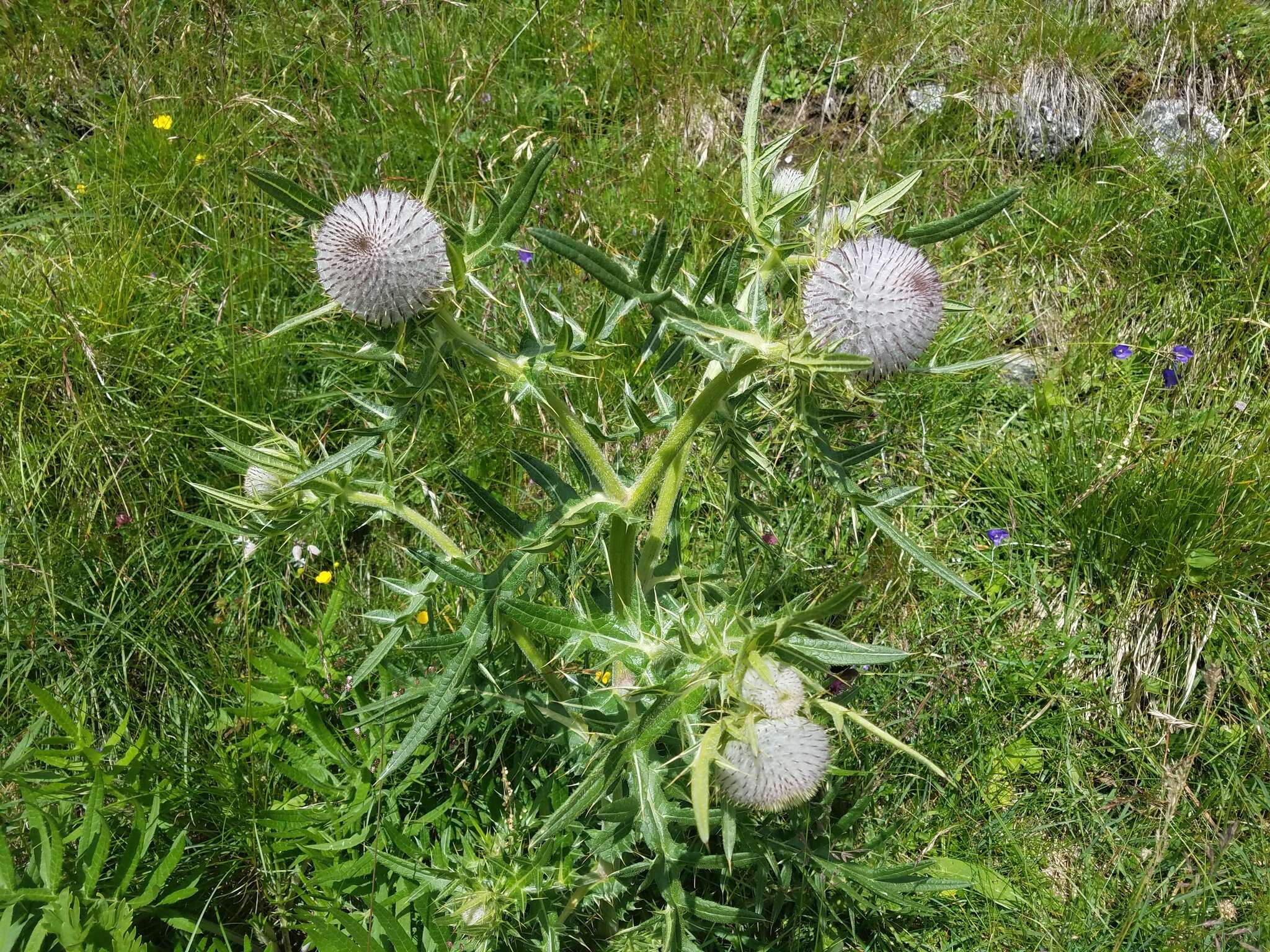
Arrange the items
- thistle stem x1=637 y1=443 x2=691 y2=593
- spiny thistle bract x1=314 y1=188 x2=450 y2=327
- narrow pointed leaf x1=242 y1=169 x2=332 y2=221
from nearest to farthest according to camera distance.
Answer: narrow pointed leaf x1=242 y1=169 x2=332 y2=221, spiny thistle bract x1=314 y1=188 x2=450 y2=327, thistle stem x1=637 y1=443 x2=691 y2=593

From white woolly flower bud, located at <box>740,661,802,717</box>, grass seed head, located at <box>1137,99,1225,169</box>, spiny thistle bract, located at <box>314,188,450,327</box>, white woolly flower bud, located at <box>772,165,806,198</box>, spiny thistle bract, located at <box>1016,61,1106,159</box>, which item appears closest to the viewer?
spiny thistle bract, located at <box>314,188,450,327</box>

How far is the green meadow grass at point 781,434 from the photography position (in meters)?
3.07

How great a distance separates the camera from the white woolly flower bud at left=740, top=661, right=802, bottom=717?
2.03 m

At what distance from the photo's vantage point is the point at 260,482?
2.27 meters

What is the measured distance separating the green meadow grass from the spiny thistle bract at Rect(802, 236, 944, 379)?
0.49 metres

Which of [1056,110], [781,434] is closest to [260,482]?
[781,434]

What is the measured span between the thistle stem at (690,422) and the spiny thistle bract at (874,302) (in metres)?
0.17

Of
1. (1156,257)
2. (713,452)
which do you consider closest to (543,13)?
(1156,257)

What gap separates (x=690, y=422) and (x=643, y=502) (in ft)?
0.81

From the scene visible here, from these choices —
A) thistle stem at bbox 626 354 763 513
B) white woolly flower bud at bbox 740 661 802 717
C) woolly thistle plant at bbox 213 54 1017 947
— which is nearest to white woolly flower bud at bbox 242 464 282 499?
woolly thistle plant at bbox 213 54 1017 947

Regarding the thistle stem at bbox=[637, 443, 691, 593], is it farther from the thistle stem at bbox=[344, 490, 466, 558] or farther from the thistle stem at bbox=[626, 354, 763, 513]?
the thistle stem at bbox=[344, 490, 466, 558]

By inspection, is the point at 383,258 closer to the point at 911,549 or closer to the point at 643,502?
the point at 643,502

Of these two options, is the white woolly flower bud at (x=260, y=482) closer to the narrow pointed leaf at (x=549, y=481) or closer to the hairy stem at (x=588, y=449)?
the narrow pointed leaf at (x=549, y=481)

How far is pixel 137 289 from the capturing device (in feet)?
12.6
